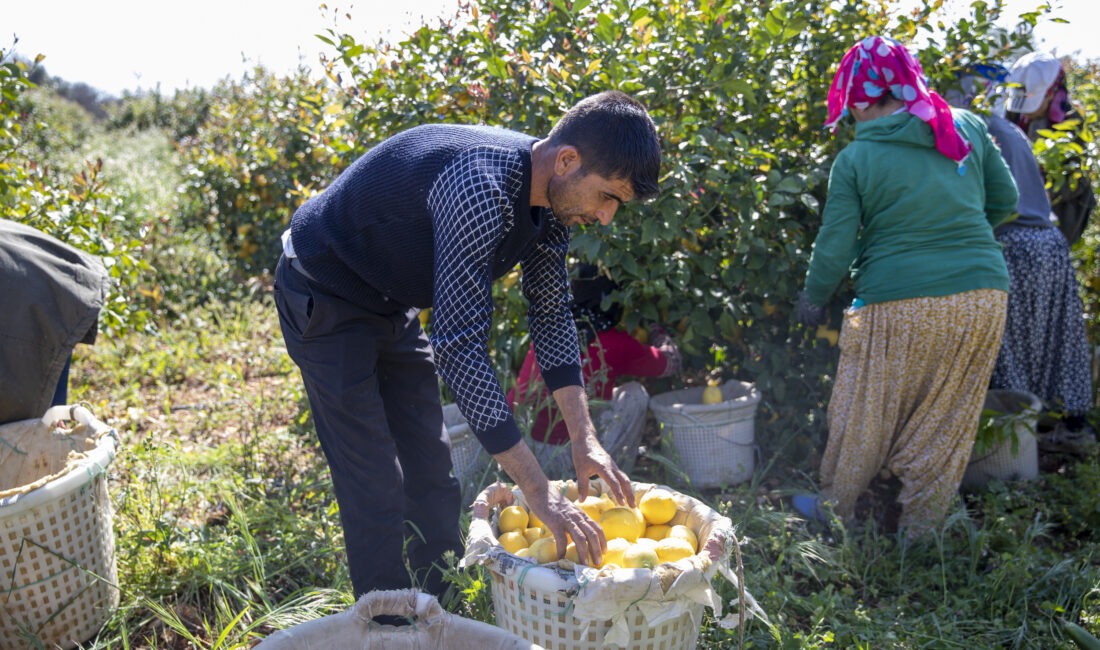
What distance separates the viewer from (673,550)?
75.5 inches

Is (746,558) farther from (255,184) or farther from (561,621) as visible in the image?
(255,184)

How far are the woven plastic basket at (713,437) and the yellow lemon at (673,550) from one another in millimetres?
1397

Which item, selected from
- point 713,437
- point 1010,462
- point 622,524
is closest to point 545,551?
point 622,524

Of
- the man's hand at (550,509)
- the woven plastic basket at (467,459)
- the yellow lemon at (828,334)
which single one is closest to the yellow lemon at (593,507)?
the man's hand at (550,509)

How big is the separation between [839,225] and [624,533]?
1500 mm

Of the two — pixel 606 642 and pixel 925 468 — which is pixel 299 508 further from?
pixel 925 468

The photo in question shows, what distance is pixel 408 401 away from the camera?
244 cm

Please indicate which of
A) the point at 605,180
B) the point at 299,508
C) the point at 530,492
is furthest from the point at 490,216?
the point at 299,508

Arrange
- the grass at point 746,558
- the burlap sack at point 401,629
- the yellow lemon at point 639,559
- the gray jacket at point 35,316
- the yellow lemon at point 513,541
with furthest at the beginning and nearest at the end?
the gray jacket at point 35,316 → the grass at point 746,558 → the yellow lemon at point 513,541 → the yellow lemon at point 639,559 → the burlap sack at point 401,629

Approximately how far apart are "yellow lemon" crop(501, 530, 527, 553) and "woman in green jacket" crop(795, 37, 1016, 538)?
5.04 feet

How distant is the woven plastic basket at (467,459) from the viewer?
125 inches

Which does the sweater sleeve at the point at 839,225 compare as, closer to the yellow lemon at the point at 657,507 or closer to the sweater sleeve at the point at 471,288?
the yellow lemon at the point at 657,507

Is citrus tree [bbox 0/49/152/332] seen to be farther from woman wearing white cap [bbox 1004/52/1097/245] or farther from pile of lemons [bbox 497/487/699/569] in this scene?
woman wearing white cap [bbox 1004/52/1097/245]

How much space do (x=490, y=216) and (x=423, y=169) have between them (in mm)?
259
